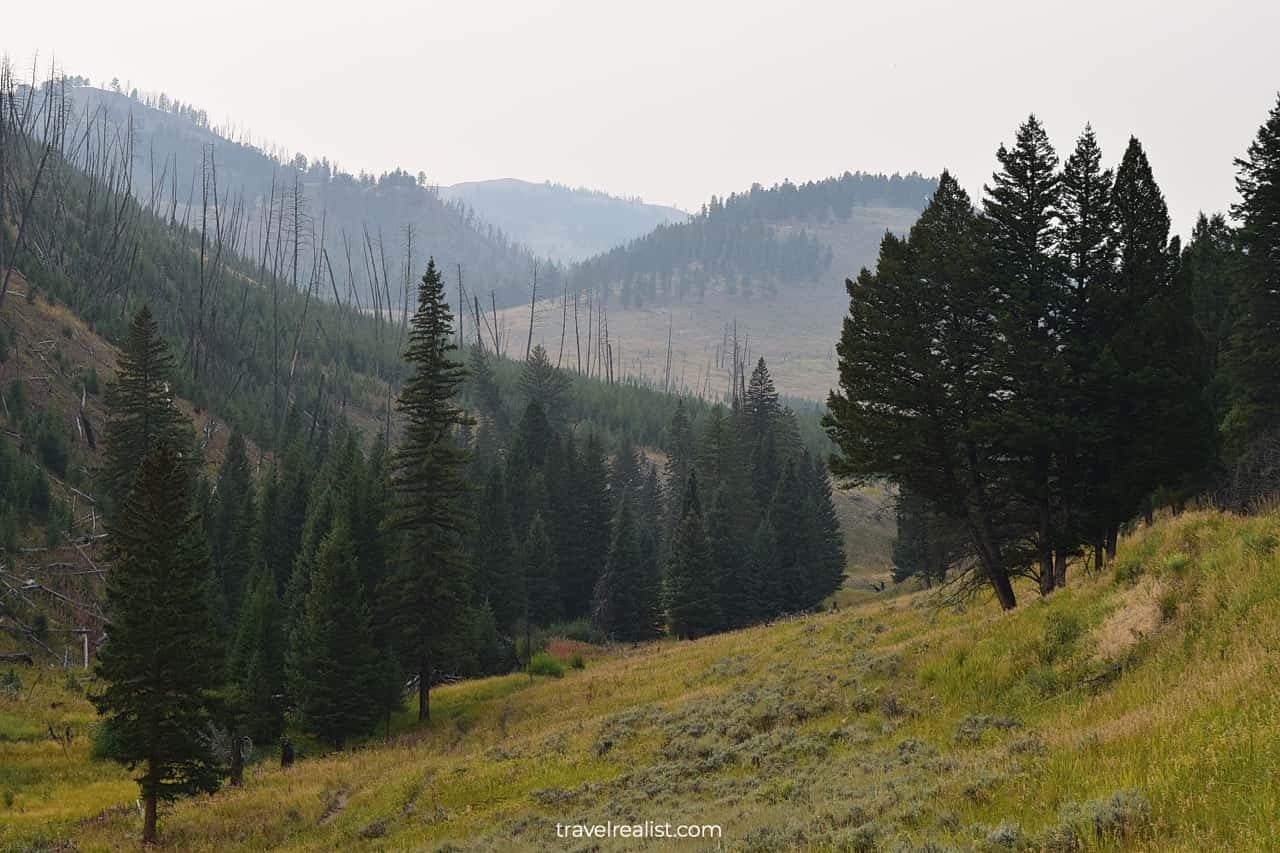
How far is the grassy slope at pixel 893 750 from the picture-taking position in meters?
9.16

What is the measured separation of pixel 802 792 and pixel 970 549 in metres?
18.2

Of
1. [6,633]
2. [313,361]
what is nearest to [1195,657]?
[6,633]

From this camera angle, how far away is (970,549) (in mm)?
30047

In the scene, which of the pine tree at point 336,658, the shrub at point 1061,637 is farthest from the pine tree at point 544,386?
the shrub at point 1061,637

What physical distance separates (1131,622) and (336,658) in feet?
113

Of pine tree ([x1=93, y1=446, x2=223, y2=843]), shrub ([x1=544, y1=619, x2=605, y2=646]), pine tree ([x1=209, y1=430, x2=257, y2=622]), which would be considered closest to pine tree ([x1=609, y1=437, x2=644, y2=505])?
shrub ([x1=544, y1=619, x2=605, y2=646])

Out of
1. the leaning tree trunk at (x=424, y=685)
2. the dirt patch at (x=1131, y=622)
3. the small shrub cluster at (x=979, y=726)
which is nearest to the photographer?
the small shrub cluster at (x=979, y=726)

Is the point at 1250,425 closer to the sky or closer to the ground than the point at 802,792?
closer to the sky

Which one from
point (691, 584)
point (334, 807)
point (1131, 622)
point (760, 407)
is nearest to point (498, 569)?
point (691, 584)

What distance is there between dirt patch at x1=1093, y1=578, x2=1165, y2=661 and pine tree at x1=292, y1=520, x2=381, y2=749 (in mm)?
33422

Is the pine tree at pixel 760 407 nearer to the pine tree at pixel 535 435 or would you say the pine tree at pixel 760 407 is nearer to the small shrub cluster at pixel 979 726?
the pine tree at pixel 535 435

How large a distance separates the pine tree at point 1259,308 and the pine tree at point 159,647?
42.6 m

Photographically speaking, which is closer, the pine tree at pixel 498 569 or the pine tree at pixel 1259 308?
the pine tree at pixel 1259 308

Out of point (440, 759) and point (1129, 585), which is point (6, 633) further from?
point (1129, 585)
